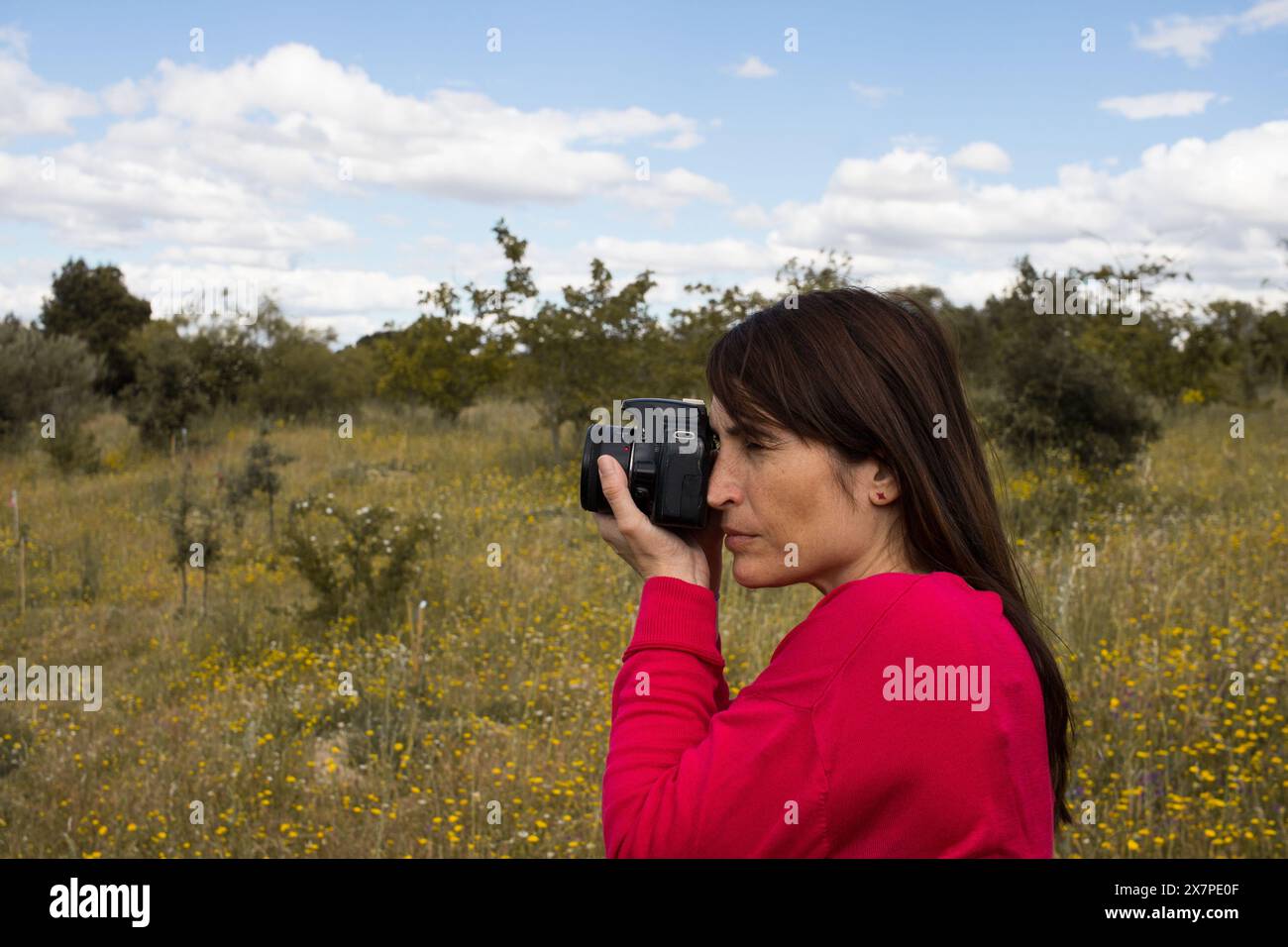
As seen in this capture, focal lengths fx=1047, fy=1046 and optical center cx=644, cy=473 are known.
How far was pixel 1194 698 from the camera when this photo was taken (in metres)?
4.24

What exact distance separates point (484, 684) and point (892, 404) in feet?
13.6

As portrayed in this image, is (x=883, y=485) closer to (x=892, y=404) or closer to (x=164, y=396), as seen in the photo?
(x=892, y=404)

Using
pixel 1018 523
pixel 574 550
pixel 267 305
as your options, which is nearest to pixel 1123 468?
pixel 1018 523

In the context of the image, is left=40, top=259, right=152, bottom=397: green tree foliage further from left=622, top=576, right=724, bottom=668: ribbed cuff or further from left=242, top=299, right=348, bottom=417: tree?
left=622, top=576, right=724, bottom=668: ribbed cuff

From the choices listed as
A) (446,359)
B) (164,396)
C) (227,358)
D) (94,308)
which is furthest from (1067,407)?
(94,308)

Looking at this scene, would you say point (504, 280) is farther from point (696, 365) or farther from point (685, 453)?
point (685, 453)

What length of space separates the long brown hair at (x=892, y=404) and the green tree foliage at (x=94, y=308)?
1146 inches

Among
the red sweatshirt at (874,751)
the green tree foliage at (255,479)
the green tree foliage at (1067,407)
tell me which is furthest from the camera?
the green tree foliage at (255,479)

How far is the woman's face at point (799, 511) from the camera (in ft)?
4.49

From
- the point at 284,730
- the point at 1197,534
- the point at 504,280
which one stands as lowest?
the point at 284,730

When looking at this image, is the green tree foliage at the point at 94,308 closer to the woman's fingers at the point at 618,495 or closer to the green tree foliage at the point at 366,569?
the green tree foliage at the point at 366,569

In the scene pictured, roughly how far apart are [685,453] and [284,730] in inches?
149

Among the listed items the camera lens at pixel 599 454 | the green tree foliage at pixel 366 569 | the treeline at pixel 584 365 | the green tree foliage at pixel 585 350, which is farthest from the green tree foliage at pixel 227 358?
the camera lens at pixel 599 454

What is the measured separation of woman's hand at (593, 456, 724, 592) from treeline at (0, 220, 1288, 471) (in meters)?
8.42
